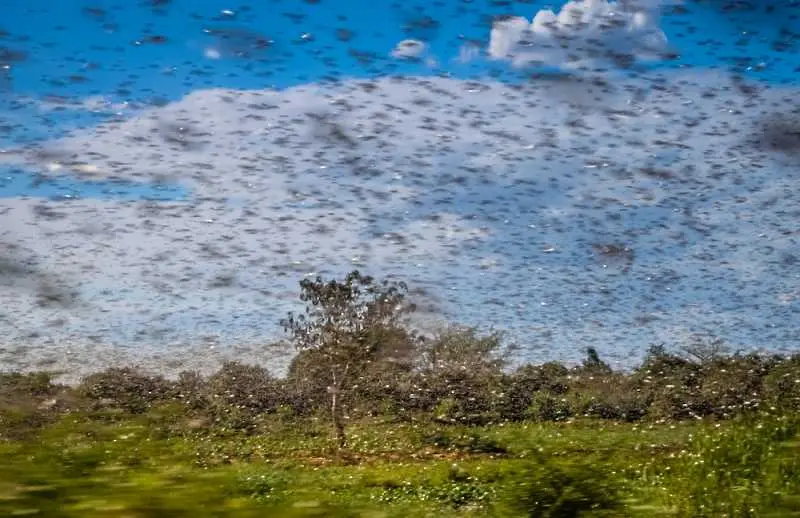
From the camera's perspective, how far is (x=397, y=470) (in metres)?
15.8

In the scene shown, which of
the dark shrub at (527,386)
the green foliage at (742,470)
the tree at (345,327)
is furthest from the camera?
the dark shrub at (527,386)

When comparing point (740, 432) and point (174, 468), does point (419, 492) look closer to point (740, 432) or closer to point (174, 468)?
point (740, 432)

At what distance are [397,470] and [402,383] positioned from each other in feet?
29.3

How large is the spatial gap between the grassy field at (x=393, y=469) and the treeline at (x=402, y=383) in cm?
71

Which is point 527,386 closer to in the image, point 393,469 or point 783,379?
point 783,379

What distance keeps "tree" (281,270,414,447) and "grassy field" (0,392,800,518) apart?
1961mm

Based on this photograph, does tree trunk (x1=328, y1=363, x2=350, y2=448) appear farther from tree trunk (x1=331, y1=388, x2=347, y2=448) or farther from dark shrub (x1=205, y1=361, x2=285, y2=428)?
dark shrub (x1=205, y1=361, x2=285, y2=428)

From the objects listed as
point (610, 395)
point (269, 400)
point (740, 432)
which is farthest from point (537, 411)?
point (740, 432)

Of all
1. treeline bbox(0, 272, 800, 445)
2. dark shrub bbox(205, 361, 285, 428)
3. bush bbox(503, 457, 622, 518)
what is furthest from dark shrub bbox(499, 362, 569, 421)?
bush bbox(503, 457, 622, 518)

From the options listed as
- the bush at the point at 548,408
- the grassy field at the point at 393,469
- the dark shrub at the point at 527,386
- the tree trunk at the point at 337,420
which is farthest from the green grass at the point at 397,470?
the dark shrub at the point at 527,386

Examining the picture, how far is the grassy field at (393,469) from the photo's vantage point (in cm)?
245

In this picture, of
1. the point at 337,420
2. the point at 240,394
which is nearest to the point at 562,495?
the point at 337,420

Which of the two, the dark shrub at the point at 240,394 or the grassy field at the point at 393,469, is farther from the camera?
the dark shrub at the point at 240,394

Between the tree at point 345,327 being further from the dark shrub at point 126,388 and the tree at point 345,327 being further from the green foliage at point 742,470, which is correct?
the green foliage at point 742,470
